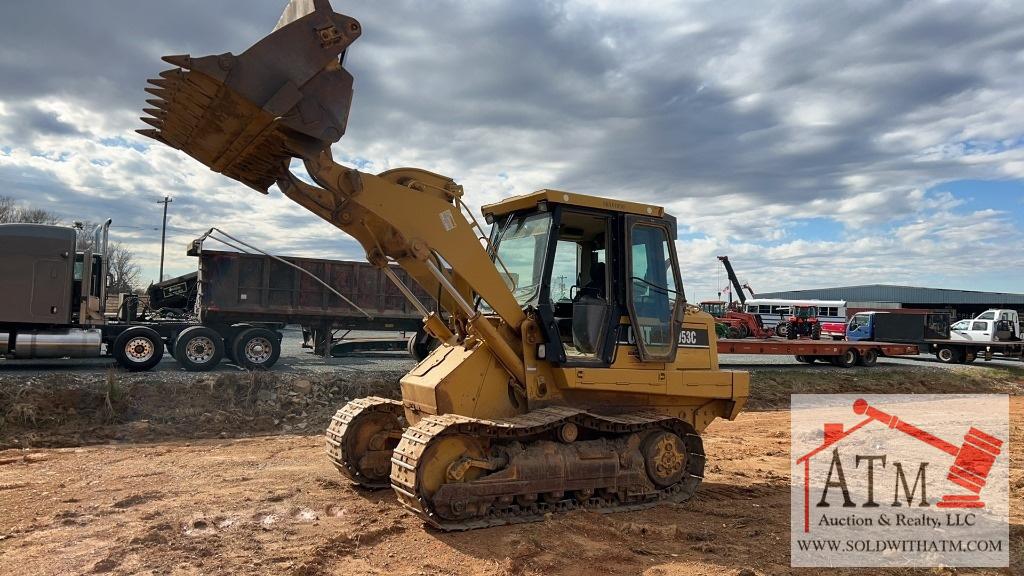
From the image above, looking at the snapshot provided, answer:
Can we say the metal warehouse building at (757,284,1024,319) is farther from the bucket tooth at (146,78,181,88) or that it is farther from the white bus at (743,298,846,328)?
the bucket tooth at (146,78,181,88)

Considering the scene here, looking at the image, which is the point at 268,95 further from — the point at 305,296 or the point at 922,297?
the point at 922,297

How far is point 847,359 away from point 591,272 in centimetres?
2101

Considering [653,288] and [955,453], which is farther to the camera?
[955,453]

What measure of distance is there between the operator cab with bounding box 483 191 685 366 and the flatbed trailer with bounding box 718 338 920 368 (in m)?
15.6

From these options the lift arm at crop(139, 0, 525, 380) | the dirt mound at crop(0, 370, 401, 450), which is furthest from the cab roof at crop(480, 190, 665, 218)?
the dirt mound at crop(0, 370, 401, 450)

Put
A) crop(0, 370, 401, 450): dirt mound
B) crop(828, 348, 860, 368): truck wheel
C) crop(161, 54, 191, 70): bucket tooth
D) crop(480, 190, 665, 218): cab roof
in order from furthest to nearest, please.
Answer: crop(828, 348, 860, 368): truck wheel
crop(0, 370, 401, 450): dirt mound
crop(480, 190, 665, 218): cab roof
crop(161, 54, 191, 70): bucket tooth

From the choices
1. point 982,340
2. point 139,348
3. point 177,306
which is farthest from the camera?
point 982,340

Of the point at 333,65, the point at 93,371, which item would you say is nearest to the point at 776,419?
the point at 333,65

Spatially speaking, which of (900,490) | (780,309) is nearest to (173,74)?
(900,490)

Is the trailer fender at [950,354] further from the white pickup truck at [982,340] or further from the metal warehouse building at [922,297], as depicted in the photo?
the metal warehouse building at [922,297]

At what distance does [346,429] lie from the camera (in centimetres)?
754

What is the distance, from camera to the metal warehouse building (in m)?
64.6

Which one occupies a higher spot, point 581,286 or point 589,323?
point 581,286

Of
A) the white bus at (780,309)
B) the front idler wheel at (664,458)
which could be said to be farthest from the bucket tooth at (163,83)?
the white bus at (780,309)
